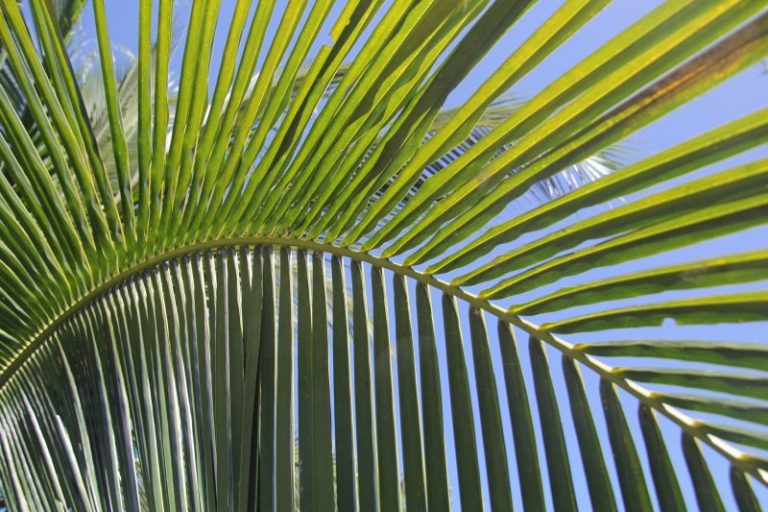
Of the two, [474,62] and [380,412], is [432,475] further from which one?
[474,62]

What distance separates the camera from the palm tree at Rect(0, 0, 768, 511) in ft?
2.68

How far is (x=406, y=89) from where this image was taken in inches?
37.2

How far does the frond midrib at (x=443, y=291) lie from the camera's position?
0.88 metres

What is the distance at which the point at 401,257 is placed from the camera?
112 cm

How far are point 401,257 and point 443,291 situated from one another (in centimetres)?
9

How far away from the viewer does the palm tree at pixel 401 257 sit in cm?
82

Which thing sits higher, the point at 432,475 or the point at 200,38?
the point at 200,38

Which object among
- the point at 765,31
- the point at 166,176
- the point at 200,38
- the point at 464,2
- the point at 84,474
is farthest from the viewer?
the point at 84,474

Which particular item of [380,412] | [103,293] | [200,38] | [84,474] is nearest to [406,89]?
[200,38]

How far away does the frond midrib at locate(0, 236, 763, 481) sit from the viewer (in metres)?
0.88

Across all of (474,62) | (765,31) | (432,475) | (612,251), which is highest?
(474,62)

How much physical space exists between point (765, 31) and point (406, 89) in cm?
43

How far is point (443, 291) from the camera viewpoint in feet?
3.53

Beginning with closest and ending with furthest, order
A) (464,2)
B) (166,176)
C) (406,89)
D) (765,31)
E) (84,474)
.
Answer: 1. (765,31)
2. (464,2)
3. (406,89)
4. (166,176)
5. (84,474)
